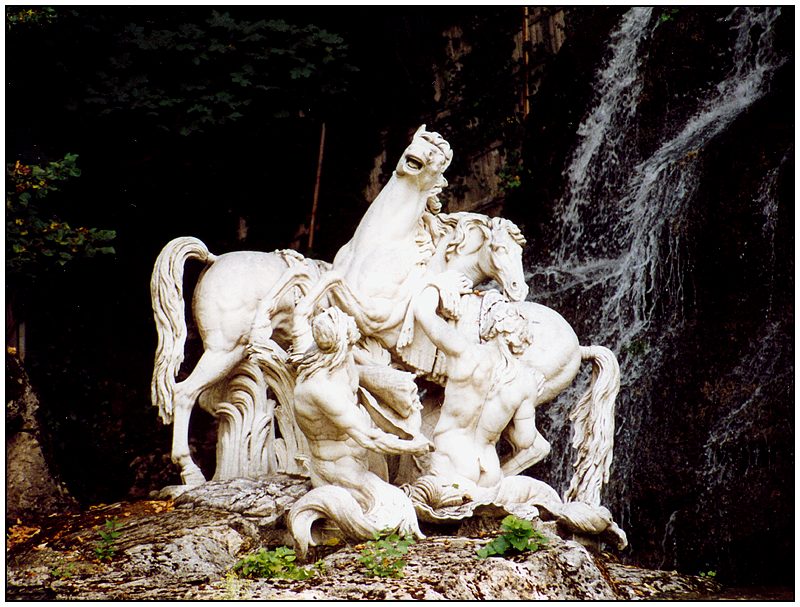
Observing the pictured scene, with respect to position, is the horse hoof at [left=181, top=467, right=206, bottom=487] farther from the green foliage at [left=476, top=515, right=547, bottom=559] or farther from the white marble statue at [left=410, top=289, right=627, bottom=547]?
the green foliage at [left=476, top=515, right=547, bottom=559]

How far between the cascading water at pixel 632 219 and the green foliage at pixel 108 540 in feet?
15.8

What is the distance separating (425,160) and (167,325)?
6.23 ft

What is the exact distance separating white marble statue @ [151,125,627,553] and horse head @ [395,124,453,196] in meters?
0.01

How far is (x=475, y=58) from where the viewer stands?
15.5 meters

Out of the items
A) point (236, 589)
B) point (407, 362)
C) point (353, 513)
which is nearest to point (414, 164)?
point (407, 362)

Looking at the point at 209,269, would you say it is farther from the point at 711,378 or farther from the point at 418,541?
the point at 711,378

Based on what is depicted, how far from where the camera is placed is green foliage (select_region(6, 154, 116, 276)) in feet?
39.2

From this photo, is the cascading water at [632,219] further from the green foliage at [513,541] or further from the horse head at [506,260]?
the green foliage at [513,541]

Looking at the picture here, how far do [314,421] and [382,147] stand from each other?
293 inches

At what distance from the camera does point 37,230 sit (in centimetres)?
1217

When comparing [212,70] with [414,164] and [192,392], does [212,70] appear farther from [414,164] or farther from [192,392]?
[192,392]

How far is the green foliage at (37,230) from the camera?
11953 millimetres

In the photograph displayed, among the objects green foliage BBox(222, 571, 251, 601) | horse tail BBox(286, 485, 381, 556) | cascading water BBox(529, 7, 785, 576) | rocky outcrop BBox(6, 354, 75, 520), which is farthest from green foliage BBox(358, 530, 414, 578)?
cascading water BBox(529, 7, 785, 576)

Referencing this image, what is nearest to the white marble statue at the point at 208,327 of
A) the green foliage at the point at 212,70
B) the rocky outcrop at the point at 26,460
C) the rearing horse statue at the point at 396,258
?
the rearing horse statue at the point at 396,258
